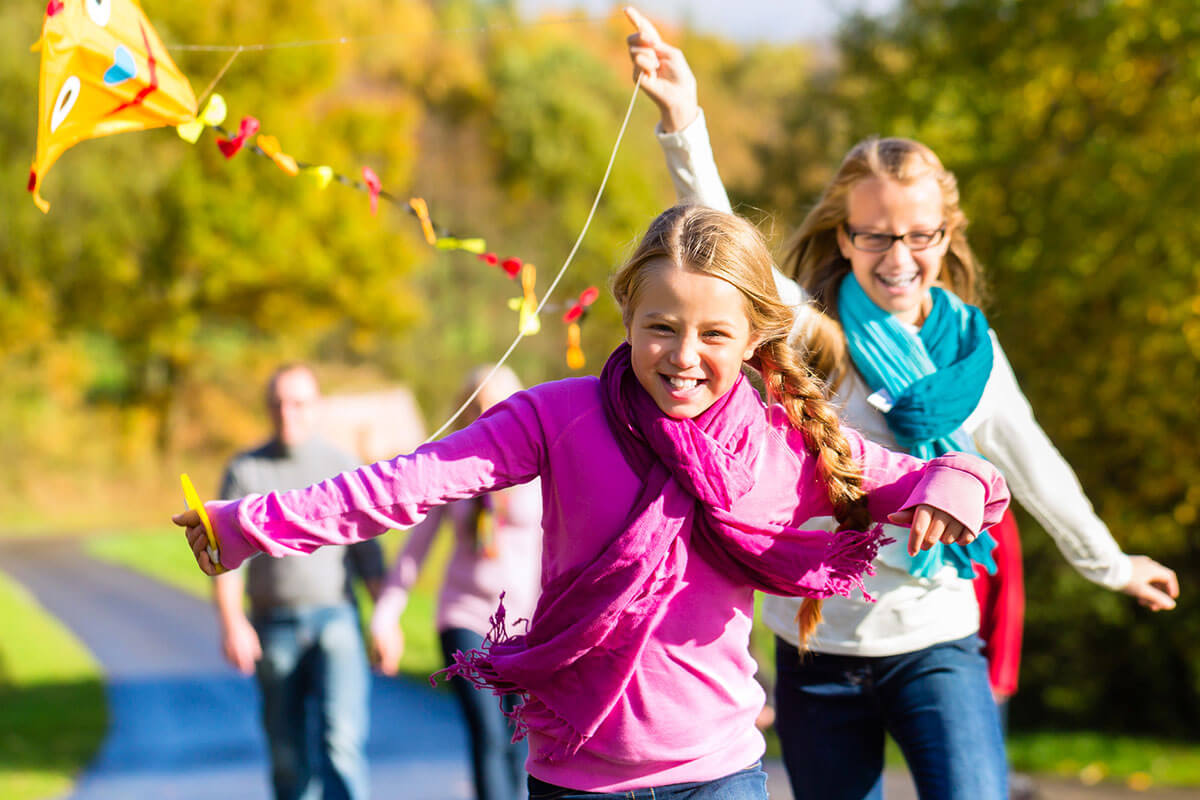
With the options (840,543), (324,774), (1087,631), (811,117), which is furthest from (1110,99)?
(840,543)

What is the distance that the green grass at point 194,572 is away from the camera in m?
11.8

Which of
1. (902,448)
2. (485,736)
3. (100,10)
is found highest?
(100,10)

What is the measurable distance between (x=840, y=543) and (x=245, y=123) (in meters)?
1.72

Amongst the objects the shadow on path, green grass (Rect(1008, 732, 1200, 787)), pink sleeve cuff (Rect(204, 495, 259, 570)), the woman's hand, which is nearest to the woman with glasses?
pink sleeve cuff (Rect(204, 495, 259, 570))

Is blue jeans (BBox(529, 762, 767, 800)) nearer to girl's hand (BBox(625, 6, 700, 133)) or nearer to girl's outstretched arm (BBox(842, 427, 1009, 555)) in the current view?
girl's outstretched arm (BBox(842, 427, 1009, 555))

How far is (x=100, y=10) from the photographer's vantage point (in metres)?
2.74

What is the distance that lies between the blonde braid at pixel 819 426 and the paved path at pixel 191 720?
518 cm

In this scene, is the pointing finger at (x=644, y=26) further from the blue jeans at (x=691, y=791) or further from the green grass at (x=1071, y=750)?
the green grass at (x=1071, y=750)

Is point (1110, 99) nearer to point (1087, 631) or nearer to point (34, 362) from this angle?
point (1087, 631)

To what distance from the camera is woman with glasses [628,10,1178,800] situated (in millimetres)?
2658

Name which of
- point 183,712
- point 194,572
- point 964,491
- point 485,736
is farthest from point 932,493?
point 194,572

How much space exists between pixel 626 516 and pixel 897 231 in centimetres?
113

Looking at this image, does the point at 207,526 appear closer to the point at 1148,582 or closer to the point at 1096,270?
the point at 1148,582

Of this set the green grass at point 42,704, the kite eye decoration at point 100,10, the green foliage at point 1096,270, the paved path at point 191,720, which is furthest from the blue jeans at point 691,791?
the green foliage at point 1096,270
